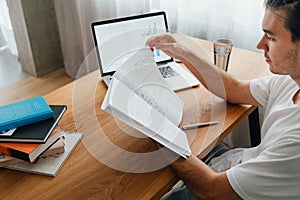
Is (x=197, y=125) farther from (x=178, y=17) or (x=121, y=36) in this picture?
(x=178, y=17)

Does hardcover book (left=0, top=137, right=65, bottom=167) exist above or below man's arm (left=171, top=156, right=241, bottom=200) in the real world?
above

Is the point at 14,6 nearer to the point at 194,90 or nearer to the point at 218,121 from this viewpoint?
the point at 194,90

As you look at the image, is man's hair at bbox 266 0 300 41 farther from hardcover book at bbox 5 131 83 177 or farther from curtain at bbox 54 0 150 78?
curtain at bbox 54 0 150 78

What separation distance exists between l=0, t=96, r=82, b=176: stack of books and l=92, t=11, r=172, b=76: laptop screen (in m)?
0.39

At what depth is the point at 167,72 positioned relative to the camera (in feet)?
4.54

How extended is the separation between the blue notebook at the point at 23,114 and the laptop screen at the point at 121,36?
0.38 metres

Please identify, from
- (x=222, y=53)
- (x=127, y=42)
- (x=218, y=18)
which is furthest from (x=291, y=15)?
(x=218, y=18)

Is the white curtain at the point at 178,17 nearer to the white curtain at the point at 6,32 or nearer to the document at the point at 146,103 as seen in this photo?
the white curtain at the point at 6,32

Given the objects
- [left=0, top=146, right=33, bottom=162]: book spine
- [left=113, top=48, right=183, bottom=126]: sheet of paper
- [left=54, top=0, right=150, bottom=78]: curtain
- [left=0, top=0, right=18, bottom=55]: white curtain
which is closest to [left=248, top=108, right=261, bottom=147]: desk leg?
[left=113, top=48, right=183, bottom=126]: sheet of paper

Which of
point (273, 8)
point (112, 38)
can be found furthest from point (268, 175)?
point (112, 38)

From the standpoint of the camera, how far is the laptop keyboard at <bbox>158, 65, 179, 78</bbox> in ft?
4.49

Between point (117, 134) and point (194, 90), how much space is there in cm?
38

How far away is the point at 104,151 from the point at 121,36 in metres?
0.53

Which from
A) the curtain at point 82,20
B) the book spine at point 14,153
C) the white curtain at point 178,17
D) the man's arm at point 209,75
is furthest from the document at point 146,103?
the curtain at point 82,20
